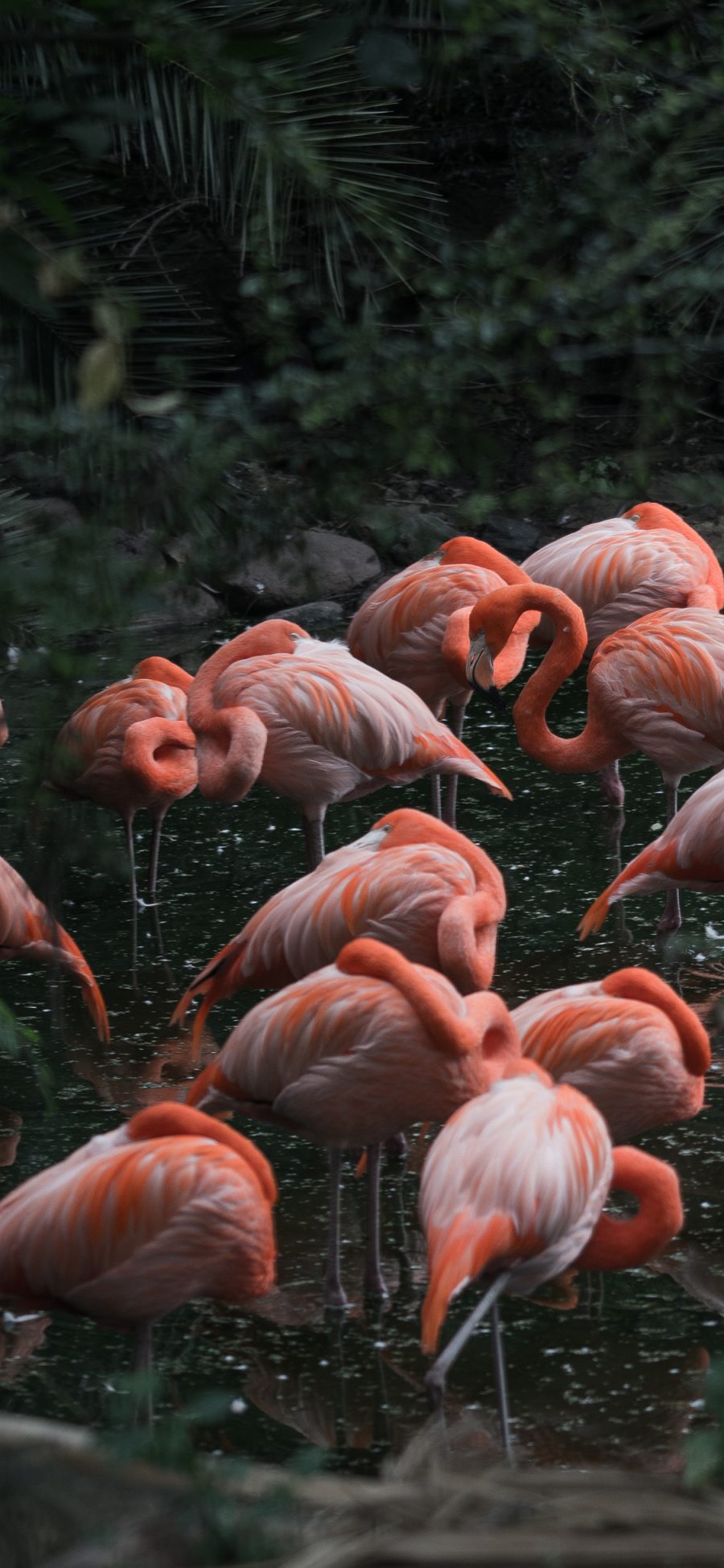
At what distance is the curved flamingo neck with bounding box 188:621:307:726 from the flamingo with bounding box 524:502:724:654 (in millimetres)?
914

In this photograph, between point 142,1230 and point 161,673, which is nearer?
point 142,1230

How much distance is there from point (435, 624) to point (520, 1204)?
247 cm

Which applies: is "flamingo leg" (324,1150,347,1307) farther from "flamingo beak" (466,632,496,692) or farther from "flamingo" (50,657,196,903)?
"flamingo beak" (466,632,496,692)

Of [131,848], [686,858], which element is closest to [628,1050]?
[686,858]

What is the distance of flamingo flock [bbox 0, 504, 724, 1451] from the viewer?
193cm

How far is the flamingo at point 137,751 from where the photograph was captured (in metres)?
3.79

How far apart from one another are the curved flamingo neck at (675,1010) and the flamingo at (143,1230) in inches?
25.4

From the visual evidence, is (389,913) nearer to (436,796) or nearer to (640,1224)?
(640,1224)

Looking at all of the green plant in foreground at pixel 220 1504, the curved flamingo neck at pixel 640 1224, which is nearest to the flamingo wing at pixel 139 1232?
the curved flamingo neck at pixel 640 1224

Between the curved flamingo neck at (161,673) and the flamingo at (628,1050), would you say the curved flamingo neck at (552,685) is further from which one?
the flamingo at (628,1050)

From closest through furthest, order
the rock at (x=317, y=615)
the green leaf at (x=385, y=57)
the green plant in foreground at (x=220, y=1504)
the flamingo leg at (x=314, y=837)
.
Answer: the green leaf at (x=385, y=57)
the green plant in foreground at (x=220, y=1504)
the flamingo leg at (x=314, y=837)
the rock at (x=317, y=615)

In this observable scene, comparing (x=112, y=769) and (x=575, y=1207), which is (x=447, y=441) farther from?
(x=575, y=1207)

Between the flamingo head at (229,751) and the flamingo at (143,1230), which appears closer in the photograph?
the flamingo at (143,1230)

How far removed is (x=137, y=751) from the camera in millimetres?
3764
